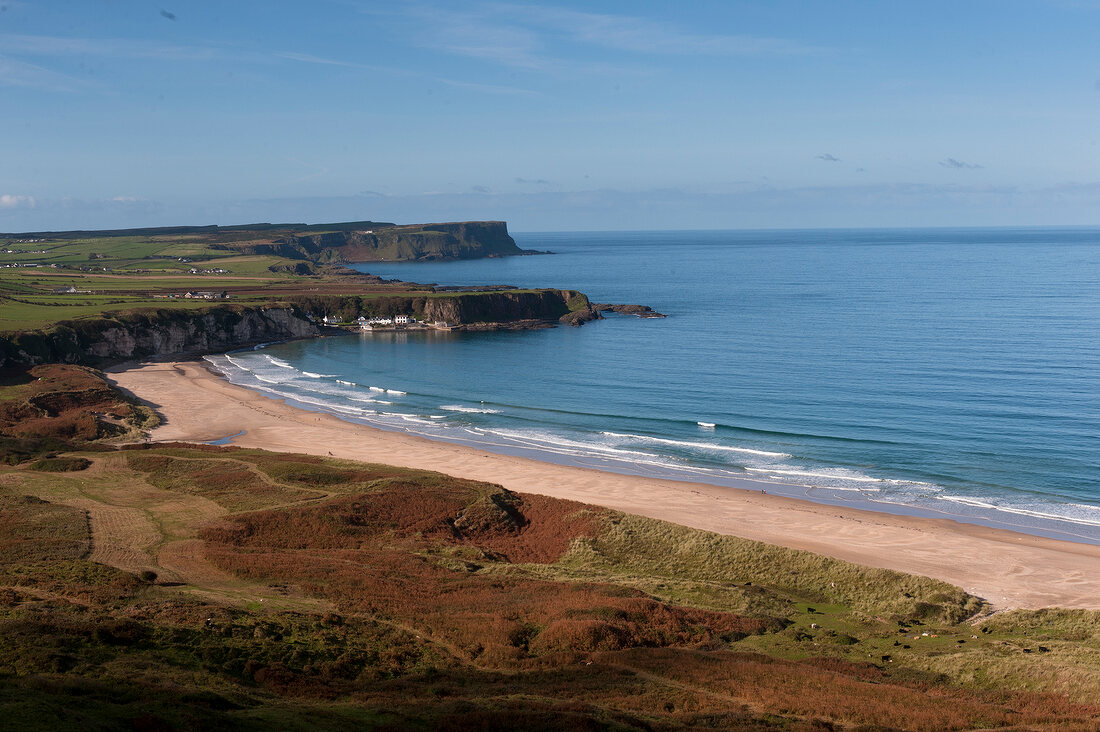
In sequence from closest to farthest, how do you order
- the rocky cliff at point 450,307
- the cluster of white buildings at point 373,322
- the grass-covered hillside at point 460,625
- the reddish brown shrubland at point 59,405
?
the grass-covered hillside at point 460,625, the reddish brown shrubland at point 59,405, the cluster of white buildings at point 373,322, the rocky cliff at point 450,307

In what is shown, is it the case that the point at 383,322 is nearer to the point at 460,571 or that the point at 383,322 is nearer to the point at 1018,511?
the point at 1018,511

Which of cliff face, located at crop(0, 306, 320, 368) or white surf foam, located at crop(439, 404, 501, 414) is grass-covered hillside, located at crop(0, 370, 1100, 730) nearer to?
white surf foam, located at crop(439, 404, 501, 414)

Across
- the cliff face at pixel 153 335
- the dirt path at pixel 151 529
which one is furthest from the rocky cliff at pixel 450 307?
the dirt path at pixel 151 529

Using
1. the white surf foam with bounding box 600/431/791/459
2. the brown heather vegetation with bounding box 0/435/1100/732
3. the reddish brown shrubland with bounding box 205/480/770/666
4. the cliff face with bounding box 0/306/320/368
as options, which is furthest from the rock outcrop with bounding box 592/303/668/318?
the brown heather vegetation with bounding box 0/435/1100/732

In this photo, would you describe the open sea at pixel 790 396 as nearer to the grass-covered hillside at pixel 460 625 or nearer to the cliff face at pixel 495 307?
the cliff face at pixel 495 307

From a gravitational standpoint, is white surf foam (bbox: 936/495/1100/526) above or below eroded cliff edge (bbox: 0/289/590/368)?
below

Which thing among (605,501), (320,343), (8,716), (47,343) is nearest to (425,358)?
(320,343)
